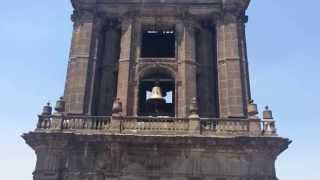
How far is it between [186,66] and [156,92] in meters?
2.31

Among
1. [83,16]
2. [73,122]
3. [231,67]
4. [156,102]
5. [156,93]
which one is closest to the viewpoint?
[73,122]

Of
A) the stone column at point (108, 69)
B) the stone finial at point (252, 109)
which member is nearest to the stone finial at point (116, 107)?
the stone column at point (108, 69)

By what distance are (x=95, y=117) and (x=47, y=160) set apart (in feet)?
10.5

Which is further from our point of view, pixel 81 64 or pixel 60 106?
pixel 81 64

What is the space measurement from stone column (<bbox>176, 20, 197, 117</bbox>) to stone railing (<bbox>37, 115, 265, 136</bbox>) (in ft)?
4.41

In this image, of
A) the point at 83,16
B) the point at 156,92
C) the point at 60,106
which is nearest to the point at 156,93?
the point at 156,92

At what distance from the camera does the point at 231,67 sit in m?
28.3

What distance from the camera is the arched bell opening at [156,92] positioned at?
27.9 metres

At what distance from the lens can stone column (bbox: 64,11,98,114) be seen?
27.3 metres

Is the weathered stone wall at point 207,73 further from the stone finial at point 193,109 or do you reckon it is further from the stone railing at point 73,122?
the stone railing at point 73,122

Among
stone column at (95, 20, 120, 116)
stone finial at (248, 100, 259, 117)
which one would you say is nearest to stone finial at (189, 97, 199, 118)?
stone finial at (248, 100, 259, 117)

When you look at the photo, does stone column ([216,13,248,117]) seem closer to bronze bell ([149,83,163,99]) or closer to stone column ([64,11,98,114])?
bronze bell ([149,83,163,99])

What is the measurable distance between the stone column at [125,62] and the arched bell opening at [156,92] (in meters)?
0.98

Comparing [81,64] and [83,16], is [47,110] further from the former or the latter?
[83,16]
